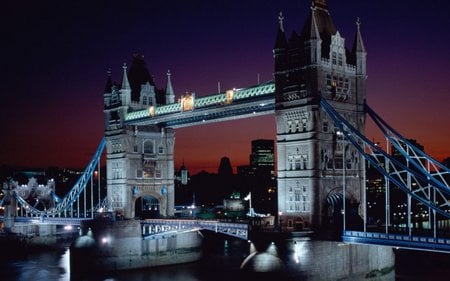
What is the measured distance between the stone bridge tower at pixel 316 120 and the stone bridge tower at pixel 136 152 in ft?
68.7

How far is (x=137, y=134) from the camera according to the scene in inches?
2520

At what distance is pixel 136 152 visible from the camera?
2520 inches

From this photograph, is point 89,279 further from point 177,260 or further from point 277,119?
point 277,119

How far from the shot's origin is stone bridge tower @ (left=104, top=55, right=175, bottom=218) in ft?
209

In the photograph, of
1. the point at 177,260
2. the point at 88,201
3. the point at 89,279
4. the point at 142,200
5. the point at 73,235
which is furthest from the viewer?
the point at 88,201

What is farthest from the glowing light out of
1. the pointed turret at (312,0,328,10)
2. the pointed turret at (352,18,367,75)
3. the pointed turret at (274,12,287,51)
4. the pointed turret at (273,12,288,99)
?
the pointed turret at (312,0,328,10)

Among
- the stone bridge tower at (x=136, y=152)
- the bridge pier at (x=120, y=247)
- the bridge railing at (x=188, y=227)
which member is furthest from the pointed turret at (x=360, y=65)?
the stone bridge tower at (x=136, y=152)

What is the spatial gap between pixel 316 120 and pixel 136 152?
25651 mm

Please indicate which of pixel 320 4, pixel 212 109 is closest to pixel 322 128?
pixel 320 4

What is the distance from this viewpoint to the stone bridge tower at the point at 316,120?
1697 inches

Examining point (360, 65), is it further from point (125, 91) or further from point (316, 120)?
point (125, 91)

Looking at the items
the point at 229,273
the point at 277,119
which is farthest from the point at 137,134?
the point at 277,119

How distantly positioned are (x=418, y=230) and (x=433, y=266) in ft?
60.9

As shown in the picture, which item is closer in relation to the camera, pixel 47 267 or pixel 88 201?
pixel 47 267
